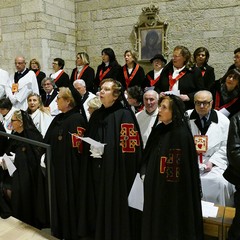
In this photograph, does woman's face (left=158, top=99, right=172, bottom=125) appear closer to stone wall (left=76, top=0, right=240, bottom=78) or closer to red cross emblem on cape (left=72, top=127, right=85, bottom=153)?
red cross emblem on cape (left=72, top=127, right=85, bottom=153)

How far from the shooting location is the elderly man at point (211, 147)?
3600mm

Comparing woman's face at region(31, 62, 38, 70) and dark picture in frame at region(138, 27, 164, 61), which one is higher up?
→ dark picture in frame at region(138, 27, 164, 61)

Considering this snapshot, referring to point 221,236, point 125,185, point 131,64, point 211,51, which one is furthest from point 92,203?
point 211,51

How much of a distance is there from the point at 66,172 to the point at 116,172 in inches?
26.2

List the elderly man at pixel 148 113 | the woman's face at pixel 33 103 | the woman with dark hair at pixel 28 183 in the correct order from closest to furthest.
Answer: the woman with dark hair at pixel 28 183 < the elderly man at pixel 148 113 < the woman's face at pixel 33 103

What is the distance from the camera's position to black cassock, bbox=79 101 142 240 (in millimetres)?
3035

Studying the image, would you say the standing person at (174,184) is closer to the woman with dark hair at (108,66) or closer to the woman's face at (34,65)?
the woman with dark hair at (108,66)

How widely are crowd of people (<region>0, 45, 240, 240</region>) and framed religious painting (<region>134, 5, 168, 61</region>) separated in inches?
135

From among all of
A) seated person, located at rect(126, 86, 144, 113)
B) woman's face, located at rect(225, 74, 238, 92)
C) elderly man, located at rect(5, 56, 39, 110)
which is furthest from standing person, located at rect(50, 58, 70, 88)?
woman's face, located at rect(225, 74, 238, 92)

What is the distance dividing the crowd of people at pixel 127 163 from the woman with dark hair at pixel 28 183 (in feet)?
0.04

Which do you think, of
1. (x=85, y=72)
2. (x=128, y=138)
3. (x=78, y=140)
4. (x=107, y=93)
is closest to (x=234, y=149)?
(x=128, y=138)

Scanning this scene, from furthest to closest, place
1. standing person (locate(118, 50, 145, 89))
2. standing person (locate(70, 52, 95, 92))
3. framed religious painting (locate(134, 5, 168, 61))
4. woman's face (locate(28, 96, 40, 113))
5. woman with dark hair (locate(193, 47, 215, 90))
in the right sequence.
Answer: framed religious painting (locate(134, 5, 168, 61)) → standing person (locate(70, 52, 95, 92)) → standing person (locate(118, 50, 145, 89)) → woman with dark hair (locate(193, 47, 215, 90)) → woman's face (locate(28, 96, 40, 113))

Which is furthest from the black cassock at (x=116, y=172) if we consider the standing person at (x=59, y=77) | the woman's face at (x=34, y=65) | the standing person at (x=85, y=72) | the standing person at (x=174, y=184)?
the woman's face at (x=34, y=65)

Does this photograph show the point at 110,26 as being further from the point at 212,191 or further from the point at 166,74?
the point at 212,191
